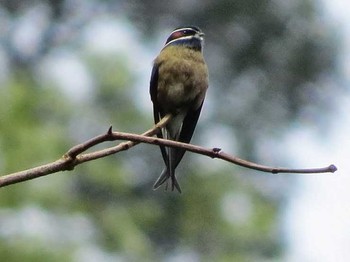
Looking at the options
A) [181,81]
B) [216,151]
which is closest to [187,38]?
[181,81]

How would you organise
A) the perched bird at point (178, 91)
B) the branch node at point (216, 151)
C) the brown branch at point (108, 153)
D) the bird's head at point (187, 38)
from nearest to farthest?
the brown branch at point (108, 153)
the branch node at point (216, 151)
the perched bird at point (178, 91)
the bird's head at point (187, 38)

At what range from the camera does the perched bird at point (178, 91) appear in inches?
110

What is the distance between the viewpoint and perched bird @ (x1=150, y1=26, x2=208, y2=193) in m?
2.80

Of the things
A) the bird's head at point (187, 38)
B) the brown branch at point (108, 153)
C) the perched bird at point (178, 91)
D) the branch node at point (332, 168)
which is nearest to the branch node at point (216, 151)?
the brown branch at point (108, 153)

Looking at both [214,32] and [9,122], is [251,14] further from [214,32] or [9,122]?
[9,122]

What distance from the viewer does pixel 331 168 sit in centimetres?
208

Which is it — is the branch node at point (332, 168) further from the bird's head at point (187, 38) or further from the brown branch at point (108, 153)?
the bird's head at point (187, 38)

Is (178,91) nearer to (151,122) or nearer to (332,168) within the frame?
(332,168)

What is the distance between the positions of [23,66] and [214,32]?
263cm

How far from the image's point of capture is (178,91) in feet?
9.36

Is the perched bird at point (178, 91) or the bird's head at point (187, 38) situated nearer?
the perched bird at point (178, 91)

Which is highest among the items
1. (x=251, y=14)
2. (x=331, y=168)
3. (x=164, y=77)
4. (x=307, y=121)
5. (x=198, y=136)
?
(x=251, y=14)

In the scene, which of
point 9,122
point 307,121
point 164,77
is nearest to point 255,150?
point 307,121

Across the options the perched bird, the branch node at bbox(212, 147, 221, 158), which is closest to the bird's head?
the perched bird
